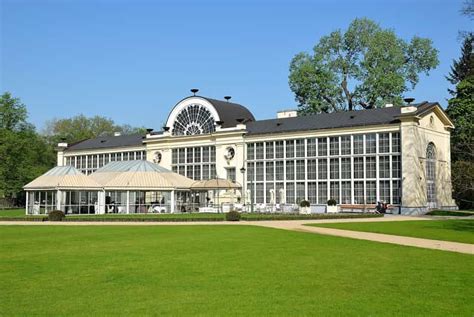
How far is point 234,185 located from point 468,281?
135 feet

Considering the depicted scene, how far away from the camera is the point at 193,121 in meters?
63.9

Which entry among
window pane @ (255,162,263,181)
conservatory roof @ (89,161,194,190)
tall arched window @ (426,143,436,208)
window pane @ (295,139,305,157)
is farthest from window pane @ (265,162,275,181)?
tall arched window @ (426,143,436,208)

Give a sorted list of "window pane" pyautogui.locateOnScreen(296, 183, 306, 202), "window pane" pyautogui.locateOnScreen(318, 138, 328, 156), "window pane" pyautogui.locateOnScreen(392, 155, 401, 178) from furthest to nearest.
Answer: "window pane" pyautogui.locateOnScreen(296, 183, 306, 202) < "window pane" pyautogui.locateOnScreen(318, 138, 328, 156) < "window pane" pyautogui.locateOnScreen(392, 155, 401, 178)

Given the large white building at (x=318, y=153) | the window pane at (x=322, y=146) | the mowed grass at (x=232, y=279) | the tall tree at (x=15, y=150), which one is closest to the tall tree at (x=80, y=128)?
the tall tree at (x=15, y=150)

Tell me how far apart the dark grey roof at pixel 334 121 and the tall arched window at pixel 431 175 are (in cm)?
420

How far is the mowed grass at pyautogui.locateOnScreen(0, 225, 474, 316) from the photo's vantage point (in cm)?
1021

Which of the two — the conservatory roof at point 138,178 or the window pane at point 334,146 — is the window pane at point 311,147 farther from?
the conservatory roof at point 138,178

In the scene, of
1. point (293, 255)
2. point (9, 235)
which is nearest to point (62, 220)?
point (9, 235)

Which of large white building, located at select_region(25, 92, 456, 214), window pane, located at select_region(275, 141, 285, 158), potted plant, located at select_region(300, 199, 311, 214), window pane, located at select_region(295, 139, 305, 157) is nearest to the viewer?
potted plant, located at select_region(300, 199, 311, 214)

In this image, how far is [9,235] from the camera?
25188mm

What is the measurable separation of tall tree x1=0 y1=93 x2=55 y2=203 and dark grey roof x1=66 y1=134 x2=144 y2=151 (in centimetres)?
574

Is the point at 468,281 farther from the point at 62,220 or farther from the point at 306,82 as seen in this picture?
the point at 306,82

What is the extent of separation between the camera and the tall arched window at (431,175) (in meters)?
49.8

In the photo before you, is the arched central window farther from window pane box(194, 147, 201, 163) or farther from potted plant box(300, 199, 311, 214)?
potted plant box(300, 199, 311, 214)
